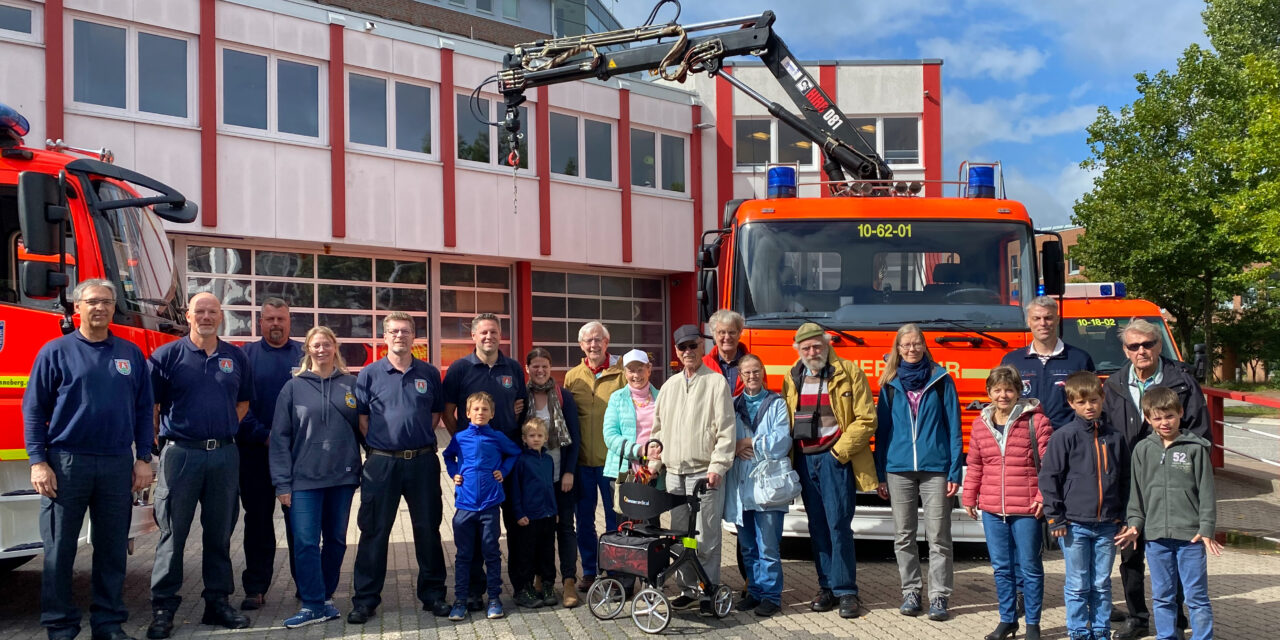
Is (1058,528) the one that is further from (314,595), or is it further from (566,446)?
(314,595)

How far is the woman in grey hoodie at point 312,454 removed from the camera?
6355 millimetres

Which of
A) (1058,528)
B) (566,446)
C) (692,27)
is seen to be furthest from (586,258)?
(1058,528)

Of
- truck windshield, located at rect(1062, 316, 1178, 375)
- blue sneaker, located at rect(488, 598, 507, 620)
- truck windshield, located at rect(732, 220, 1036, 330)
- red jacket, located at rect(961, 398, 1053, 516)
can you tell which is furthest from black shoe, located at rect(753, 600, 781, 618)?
truck windshield, located at rect(1062, 316, 1178, 375)

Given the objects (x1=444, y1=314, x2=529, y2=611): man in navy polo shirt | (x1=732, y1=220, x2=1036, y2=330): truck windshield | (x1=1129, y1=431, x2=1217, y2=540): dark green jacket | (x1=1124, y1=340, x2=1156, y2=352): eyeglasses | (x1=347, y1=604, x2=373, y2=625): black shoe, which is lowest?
(x1=347, y1=604, x2=373, y2=625): black shoe

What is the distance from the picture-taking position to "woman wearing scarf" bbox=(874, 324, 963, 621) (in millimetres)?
6516

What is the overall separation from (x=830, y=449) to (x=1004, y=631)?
4.84ft

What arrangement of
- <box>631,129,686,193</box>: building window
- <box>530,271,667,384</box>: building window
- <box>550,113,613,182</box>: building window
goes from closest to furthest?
<box>550,113,613,182</box>: building window < <box>530,271,667,384</box>: building window < <box>631,129,686,193</box>: building window

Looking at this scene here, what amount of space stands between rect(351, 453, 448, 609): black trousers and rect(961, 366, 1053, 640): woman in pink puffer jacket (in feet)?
10.7

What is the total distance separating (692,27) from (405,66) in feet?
31.3

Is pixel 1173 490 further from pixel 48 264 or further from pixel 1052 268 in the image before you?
pixel 48 264

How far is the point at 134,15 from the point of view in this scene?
1647 cm

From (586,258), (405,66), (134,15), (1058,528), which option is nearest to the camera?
(1058,528)

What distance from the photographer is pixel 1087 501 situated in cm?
572

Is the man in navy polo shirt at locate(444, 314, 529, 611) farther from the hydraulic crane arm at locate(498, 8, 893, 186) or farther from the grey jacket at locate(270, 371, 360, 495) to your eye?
the hydraulic crane arm at locate(498, 8, 893, 186)
